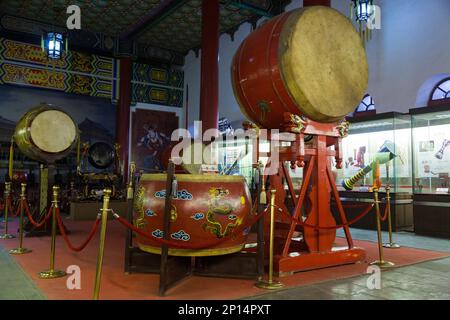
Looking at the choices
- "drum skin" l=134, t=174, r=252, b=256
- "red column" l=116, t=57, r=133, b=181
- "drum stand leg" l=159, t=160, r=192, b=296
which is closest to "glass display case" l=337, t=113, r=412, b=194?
"drum skin" l=134, t=174, r=252, b=256


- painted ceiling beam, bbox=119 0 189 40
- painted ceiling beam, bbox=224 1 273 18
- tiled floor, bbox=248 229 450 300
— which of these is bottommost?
tiled floor, bbox=248 229 450 300

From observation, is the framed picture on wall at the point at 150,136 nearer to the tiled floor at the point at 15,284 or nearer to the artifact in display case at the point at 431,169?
the artifact in display case at the point at 431,169

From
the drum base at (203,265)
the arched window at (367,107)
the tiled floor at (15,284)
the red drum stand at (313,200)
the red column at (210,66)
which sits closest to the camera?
the tiled floor at (15,284)

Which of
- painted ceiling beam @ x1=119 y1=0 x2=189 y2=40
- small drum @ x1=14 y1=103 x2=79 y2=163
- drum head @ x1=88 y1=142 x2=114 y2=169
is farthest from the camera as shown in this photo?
drum head @ x1=88 y1=142 x2=114 y2=169

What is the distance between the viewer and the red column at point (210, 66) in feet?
28.7

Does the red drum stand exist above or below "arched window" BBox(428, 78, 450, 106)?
below

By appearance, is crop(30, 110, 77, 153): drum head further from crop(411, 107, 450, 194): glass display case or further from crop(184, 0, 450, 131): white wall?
crop(184, 0, 450, 131): white wall

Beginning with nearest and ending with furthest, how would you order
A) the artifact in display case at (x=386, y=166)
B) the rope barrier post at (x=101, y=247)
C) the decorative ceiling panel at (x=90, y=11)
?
1. the rope barrier post at (x=101, y=247)
2. the artifact in display case at (x=386, y=166)
3. the decorative ceiling panel at (x=90, y=11)

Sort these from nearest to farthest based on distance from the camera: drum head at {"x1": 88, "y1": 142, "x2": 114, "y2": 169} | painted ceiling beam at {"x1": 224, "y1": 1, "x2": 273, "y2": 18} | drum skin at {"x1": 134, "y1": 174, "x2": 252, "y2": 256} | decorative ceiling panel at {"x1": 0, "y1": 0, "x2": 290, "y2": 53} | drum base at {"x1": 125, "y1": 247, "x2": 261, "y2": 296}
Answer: drum skin at {"x1": 134, "y1": 174, "x2": 252, "y2": 256} → drum base at {"x1": 125, "y1": 247, "x2": 261, "y2": 296} → painted ceiling beam at {"x1": 224, "y1": 1, "x2": 273, "y2": 18} → decorative ceiling panel at {"x1": 0, "y1": 0, "x2": 290, "y2": 53} → drum head at {"x1": 88, "y1": 142, "x2": 114, "y2": 169}

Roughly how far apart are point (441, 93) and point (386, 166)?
1.66 m

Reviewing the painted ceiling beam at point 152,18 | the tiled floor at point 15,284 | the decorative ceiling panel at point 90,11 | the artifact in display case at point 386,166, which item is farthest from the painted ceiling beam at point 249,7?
the tiled floor at point 15,284

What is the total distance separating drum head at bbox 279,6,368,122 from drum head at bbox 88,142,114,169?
9416mm

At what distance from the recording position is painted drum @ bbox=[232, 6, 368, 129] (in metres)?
3.47

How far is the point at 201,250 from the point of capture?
3.03m
